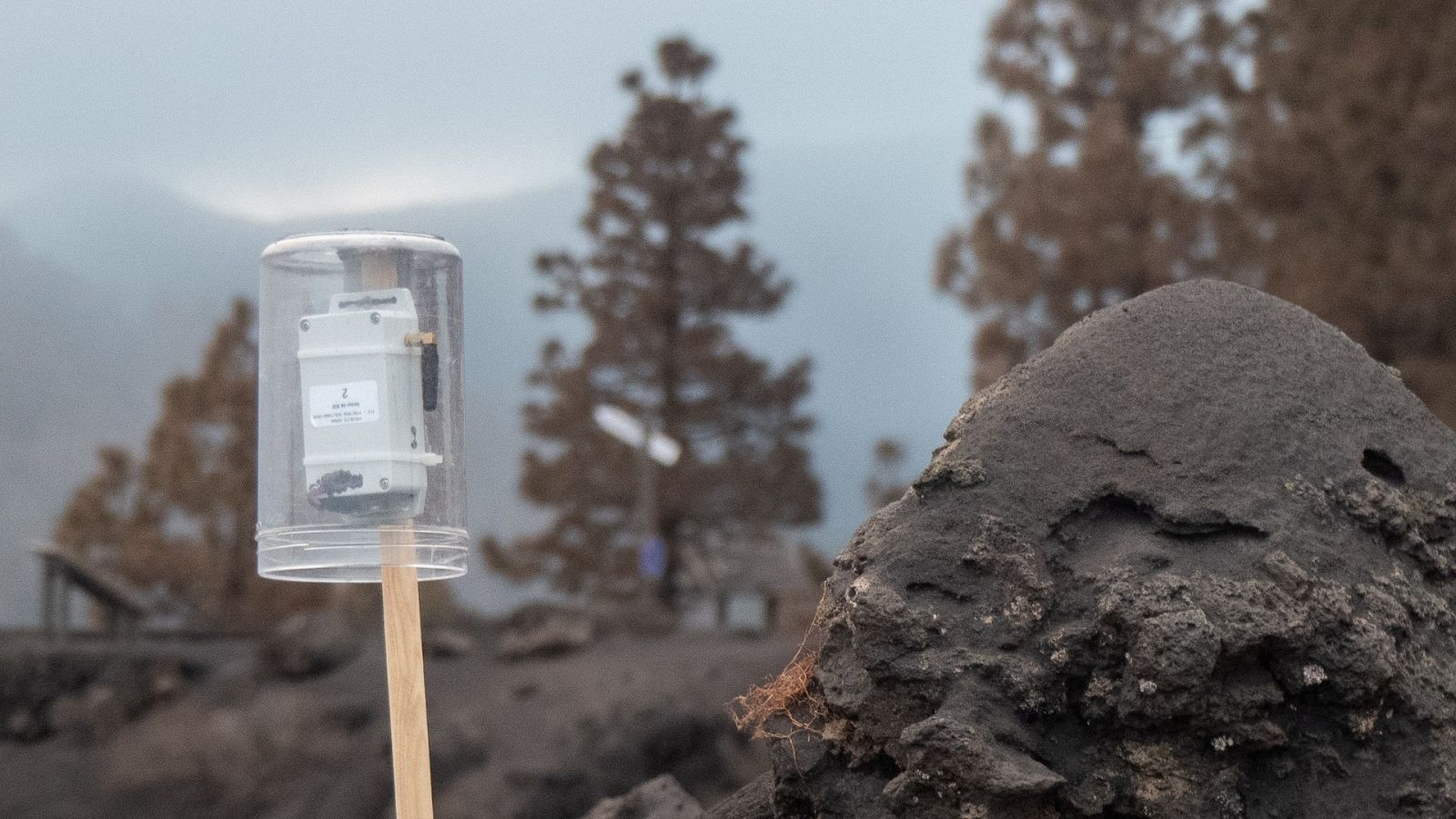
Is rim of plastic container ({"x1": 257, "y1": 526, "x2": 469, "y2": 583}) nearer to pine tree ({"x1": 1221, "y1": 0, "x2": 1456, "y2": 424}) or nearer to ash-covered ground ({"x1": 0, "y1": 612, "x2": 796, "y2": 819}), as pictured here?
ash-covered ground ({"x1": 0, "y1": 612, "x2": 796, "y2": 819})

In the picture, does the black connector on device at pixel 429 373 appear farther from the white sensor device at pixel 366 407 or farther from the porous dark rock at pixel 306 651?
the porous dark rock at pixel 306 651

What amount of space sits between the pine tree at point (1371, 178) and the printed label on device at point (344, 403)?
34.1ft

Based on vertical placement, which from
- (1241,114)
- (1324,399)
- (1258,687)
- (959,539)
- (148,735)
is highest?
(1241,114)

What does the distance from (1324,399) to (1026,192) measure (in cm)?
1569

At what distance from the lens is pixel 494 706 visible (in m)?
14.4

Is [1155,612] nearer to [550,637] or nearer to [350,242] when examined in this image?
[350,242]

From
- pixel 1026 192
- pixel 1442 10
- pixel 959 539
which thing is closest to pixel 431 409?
pixel 959 539

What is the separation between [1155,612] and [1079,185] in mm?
15964

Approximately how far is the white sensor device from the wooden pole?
0.08m

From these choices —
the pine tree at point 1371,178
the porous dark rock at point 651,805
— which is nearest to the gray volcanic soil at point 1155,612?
the porous dark rock at point 651,805

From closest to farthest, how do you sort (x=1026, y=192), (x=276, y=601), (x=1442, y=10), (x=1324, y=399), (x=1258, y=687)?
(x=1258, y=687) → (x=1324, y=399) → (x=1442, y=10) → (x=1026, y=192) → (x=276, y=601)

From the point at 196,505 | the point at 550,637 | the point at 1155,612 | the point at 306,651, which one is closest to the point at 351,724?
the point at 306,651

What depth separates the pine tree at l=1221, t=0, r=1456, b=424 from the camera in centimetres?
1191

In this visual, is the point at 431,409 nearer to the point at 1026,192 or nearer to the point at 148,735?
the point at 148,735
